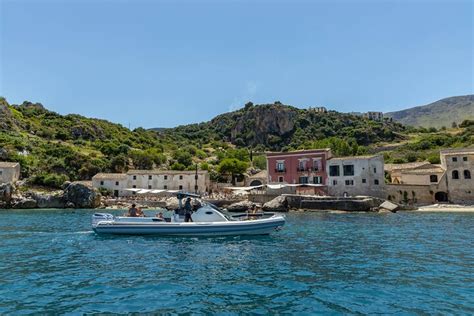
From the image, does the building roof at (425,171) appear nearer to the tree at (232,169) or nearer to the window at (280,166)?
the window at (280,166)

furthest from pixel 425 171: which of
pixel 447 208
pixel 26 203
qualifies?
pixel 26 203

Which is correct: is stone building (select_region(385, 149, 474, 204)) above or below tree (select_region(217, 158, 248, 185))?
below

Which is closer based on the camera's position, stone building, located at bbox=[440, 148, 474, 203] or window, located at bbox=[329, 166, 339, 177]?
stone building, located at bbox=[440, 148, 474, 203]

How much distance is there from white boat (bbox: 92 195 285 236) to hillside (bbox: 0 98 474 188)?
47433mm

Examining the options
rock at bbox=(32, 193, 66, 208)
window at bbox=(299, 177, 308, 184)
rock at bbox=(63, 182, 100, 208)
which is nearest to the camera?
rock at bbox=(32, 193, 66, 208)

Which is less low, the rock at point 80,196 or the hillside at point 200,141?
the hillside at point 200,141

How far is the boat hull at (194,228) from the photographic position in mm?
21828

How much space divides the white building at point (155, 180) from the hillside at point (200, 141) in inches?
358

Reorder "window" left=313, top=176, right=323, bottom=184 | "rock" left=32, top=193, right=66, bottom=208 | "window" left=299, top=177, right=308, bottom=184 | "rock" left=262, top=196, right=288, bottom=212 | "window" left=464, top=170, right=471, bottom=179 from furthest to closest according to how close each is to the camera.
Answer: "window" left=299, top=177, right=308, bottom=184 → "rock" left=32, top=193, right=66, bottom=208 → "window" left=313, top=176, right=323, bottom=184 → "window" left=464, top=170, right=471, bottom=179 → "rock" left=262, top=196, right=288, bottom=212

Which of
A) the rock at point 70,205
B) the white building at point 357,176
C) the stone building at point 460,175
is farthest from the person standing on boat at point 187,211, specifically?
the stone building at point 460,175

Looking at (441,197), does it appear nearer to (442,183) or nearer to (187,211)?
(442,183)

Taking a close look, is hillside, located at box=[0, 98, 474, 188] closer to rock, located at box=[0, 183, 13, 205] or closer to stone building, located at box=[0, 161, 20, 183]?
stone building, located at box=[0, 161, 20, 183]

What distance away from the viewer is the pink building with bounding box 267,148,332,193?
5394cm

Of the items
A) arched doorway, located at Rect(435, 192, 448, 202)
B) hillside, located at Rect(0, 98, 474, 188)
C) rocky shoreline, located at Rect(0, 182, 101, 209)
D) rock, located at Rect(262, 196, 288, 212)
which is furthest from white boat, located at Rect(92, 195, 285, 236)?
hillside, located at Rect(0, 98, 474, 188)
